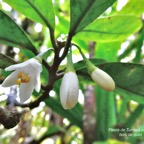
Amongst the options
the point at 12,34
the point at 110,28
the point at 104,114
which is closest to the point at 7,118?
the point at 12,34

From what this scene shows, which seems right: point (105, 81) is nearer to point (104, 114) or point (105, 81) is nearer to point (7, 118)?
point (7, 118)

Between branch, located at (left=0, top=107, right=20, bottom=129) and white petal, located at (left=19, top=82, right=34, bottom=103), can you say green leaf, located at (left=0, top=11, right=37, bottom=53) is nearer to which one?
white petal, located at (left=19, top=82, right=34, bottom=103)

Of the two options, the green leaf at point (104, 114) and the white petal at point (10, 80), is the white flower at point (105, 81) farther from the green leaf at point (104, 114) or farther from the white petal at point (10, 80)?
the green leaf at point (104, 114)

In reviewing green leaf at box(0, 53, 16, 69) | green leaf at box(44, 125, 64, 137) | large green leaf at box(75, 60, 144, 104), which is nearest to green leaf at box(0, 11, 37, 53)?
green leaf at box(0, 53, 16, 69)

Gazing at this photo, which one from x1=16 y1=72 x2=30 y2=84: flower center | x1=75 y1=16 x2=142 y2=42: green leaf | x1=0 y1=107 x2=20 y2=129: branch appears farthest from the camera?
x1=75 y1=16 x2=142 y2=42: green leaf

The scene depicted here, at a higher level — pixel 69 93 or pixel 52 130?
pixel 69 93

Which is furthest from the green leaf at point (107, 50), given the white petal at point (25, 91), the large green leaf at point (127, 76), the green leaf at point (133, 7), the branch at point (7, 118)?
the branch at point (7, 118)
